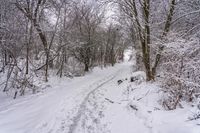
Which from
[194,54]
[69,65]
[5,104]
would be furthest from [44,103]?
[69,65]

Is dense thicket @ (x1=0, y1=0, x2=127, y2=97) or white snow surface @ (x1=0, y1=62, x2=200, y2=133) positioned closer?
white snow surface @ (x1=0, y1=62, x2=200, y2=133)

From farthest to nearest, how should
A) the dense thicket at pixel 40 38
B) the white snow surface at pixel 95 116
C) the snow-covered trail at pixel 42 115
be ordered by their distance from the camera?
the dense thicket at pixel 40 38, the snow-covered trail at pixel 42 115, the white snow surface at pixel 95 116

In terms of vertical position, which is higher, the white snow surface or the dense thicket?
the dense thicket

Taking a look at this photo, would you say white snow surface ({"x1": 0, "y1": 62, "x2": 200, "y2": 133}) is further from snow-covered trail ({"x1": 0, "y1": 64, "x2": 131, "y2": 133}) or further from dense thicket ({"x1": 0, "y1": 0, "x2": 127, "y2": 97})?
dense thicket ({"x1": 0, "y1": 0, "x2": 127, "y2": 97})

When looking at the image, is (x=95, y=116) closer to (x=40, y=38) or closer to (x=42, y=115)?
(x=42, y=115)

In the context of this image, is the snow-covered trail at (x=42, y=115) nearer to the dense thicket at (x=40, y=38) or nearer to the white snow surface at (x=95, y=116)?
the white snow surface at (x=95, y=116)

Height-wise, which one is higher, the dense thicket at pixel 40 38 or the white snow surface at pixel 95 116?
the dense thicket at pixel 40 38

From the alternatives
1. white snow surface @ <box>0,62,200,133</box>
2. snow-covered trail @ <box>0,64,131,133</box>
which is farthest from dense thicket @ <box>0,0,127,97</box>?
white snow surface @ <box>0,62,200,133</box>

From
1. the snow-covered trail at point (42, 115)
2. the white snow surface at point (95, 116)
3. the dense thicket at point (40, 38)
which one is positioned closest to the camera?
the white snow surface at point (95, 116)

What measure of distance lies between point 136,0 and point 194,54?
23.9ft

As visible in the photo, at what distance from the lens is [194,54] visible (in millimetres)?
8211

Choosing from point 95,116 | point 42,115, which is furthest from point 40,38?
point 95,116

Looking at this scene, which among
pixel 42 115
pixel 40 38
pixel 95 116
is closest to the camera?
pixel 42 115

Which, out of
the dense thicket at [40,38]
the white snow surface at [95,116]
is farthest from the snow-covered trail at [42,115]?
the dense thicket at [40,38]
